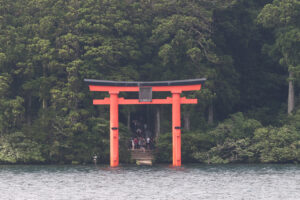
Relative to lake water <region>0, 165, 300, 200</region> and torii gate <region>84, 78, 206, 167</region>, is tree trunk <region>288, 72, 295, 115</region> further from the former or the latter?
torii gate <region>84, 78, 206, 167</region>

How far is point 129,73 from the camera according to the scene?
5369 centimetres

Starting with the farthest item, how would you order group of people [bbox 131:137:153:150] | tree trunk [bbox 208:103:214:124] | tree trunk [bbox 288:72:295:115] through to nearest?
1. tree trunk [bbox 208:103:214:124]
2. tree trunk [bbox 288:72:295:115]
3. group of people [bbox 131:137:153:150]

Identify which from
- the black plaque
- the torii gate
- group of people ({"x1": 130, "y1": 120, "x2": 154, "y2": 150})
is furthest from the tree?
the black plaque

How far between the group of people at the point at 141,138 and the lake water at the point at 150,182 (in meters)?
4.00

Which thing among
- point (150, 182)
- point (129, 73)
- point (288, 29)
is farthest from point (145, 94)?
point (288, 29)

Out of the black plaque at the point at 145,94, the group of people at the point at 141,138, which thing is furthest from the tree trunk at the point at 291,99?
the black plaque at the point at 145,94

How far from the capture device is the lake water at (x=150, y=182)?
3859cm

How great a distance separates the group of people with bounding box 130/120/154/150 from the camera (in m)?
53.3

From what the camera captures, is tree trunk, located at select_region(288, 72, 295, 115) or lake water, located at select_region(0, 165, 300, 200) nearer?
lake water, located at select_region(0, 165, 300, 200)

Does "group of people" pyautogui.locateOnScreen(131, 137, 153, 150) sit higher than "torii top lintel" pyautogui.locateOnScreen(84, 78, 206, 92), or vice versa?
"torii top lintel" pyautogui.locateOnScreen(84, 78, 206, 92)

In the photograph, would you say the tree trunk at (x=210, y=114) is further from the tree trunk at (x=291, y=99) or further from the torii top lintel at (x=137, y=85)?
the torii top lintel at (x=137, y=85)

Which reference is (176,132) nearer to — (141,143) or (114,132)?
(114,132)

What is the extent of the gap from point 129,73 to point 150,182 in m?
13.1

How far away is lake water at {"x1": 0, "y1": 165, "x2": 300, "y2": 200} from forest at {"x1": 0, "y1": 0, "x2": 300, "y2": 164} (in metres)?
2.01
